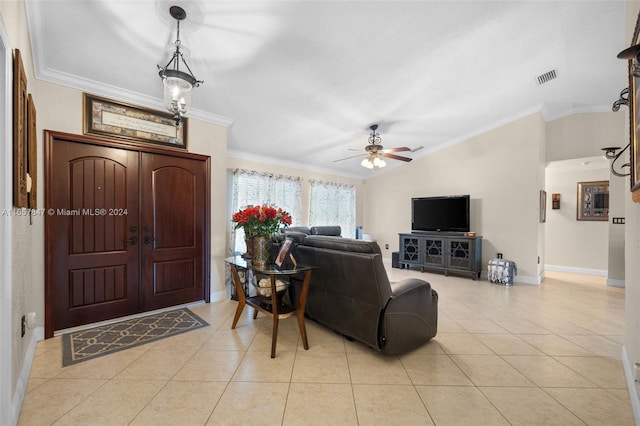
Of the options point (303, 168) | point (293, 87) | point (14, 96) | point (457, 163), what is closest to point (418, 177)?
point (457, 163)

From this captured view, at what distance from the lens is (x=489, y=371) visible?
2.08 metres

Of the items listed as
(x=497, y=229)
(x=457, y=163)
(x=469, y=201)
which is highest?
(x=457, y=163)

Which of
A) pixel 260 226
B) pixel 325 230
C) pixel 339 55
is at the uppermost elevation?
pixel 339 55

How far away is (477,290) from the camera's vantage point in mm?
4410

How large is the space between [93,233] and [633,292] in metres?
4.61

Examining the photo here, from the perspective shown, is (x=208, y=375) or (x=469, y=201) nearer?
(x=208, y=375)

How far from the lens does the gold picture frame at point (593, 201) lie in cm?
545

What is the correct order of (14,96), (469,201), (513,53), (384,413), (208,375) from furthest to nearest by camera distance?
(469,201) → (513,53) → (208,375) → (384,413) → (14,96)

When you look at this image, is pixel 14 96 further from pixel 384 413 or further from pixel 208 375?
pixel 384 413

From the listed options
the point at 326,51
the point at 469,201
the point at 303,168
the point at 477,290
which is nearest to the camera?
the point at 326,51

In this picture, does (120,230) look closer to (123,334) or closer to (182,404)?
(123,334)

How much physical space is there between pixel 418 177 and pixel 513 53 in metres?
3.46

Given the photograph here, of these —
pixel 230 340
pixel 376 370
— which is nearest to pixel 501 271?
pixel 376 370

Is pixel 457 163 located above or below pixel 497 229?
above
